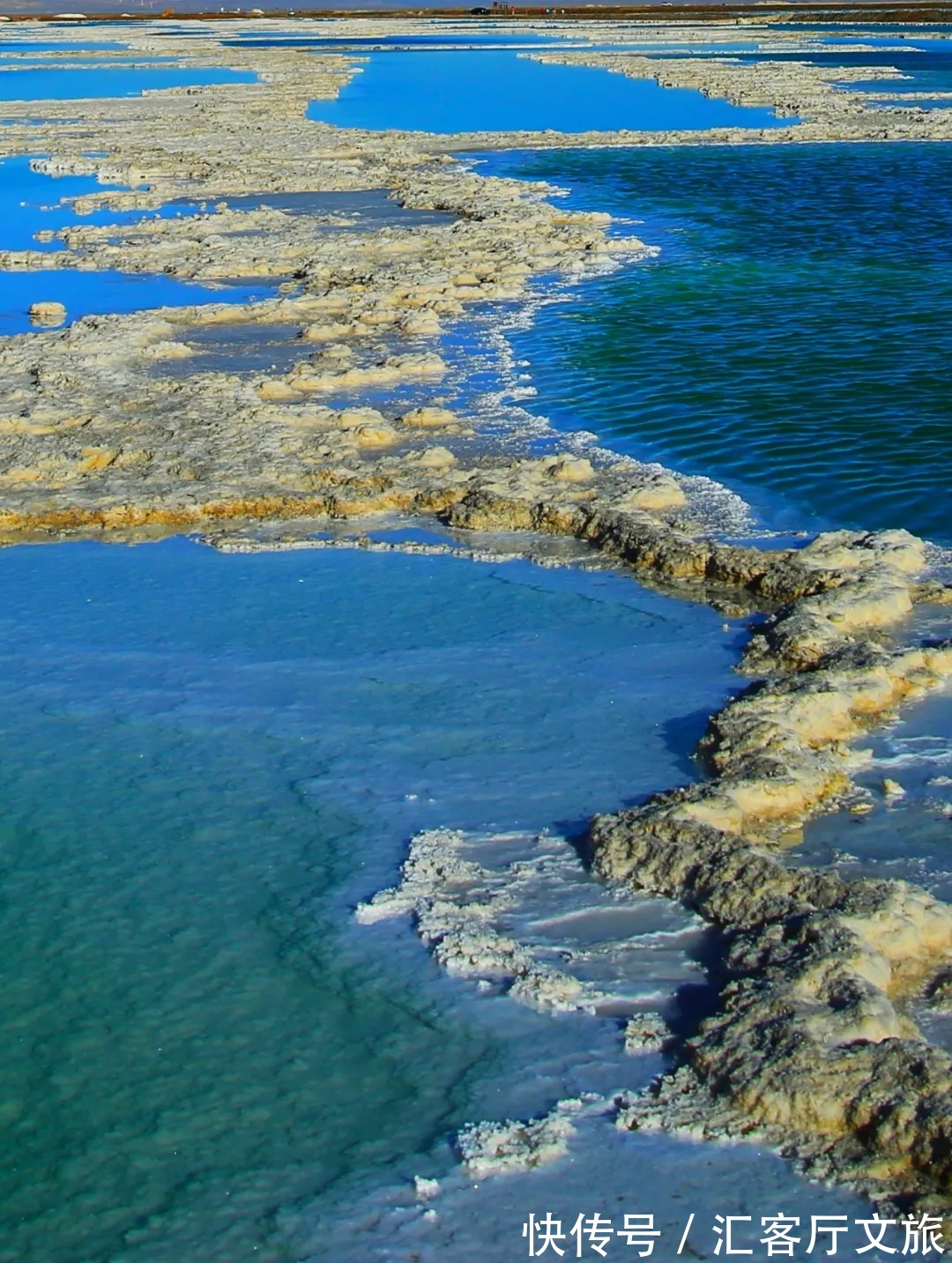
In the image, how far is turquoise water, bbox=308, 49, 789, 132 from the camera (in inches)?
1567

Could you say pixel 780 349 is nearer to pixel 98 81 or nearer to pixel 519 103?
pixel 519 103

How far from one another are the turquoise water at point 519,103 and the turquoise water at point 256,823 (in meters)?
30.8

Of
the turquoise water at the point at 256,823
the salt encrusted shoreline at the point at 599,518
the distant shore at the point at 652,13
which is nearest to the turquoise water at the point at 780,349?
the salt encrusted shoreline at the point at 599,518

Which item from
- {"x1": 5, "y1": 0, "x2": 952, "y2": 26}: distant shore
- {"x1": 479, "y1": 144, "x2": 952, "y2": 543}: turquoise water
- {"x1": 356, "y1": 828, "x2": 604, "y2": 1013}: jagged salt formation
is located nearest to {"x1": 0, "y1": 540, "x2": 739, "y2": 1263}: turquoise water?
{"x1": 356, "y1": 828, "x2": 604, "y2": 1013}: jagged salt formation

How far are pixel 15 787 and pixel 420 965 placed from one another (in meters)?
2.81

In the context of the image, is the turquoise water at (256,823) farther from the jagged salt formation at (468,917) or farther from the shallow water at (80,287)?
the shallow water at (80,287)

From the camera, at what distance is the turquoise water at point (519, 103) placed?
131 ft

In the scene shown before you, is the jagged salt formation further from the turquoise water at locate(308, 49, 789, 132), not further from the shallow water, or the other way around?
the turquoise water at locate(308, 49, 789, 132)

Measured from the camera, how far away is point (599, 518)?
36.2ft

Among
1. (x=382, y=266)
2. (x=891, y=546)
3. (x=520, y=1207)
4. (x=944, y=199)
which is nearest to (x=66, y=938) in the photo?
(x=520, y=1207)

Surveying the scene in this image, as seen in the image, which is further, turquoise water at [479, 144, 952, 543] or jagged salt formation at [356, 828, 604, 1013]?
turquoise water at [479, 144, 952, 543]

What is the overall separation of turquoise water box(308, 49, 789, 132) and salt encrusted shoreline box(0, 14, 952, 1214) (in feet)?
42.0

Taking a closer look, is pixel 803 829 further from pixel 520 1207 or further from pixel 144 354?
pixel 144 354

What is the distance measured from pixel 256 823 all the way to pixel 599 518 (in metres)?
4.51
